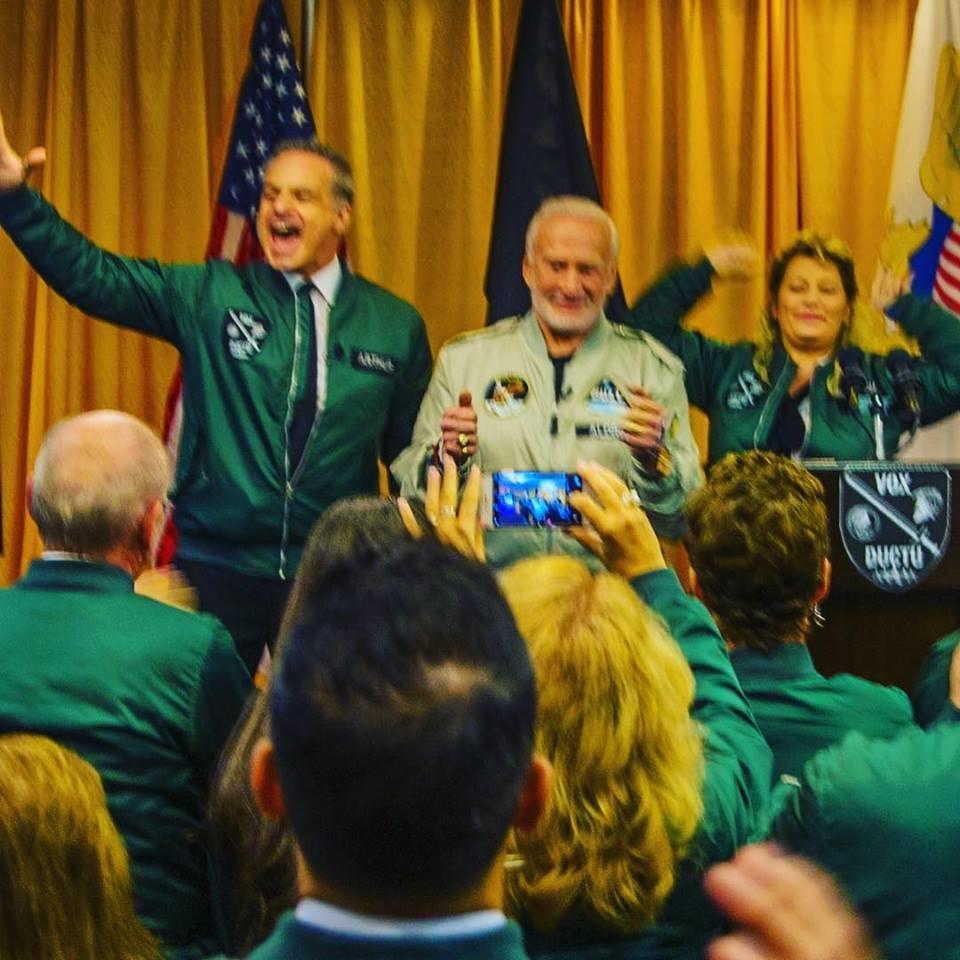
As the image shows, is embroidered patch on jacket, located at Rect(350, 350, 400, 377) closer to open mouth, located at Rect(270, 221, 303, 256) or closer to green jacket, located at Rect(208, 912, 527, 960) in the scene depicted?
open mouth, located at Rect(270, 221, 303, 256)

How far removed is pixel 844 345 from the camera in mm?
4062

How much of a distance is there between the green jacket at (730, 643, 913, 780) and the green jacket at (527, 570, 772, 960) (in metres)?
0.24

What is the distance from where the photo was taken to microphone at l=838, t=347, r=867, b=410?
3.96 m

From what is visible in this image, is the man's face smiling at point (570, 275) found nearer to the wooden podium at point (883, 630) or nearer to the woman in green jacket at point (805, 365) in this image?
the woman in green jacket at point (805, 365)

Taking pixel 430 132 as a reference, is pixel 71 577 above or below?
below

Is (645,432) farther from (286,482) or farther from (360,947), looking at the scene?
(360,947)

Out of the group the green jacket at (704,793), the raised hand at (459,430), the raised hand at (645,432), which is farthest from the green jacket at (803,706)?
the raised hand at (459,430)

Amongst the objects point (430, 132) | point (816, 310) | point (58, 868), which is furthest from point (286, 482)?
point (58, 868)

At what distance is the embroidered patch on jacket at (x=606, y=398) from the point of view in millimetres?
3631

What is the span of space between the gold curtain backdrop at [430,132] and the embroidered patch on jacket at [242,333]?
5.09 ft

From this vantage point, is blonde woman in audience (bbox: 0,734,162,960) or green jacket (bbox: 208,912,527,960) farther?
blonde woman in audience (bbox: 0,734,162,960)

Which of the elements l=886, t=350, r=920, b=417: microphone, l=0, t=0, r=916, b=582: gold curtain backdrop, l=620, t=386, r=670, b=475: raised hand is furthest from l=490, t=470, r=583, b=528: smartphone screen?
l=0, t=0, r=916, b=582: gold curtain backdrop

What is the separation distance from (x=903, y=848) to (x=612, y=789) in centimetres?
51

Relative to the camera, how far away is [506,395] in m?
3.68
